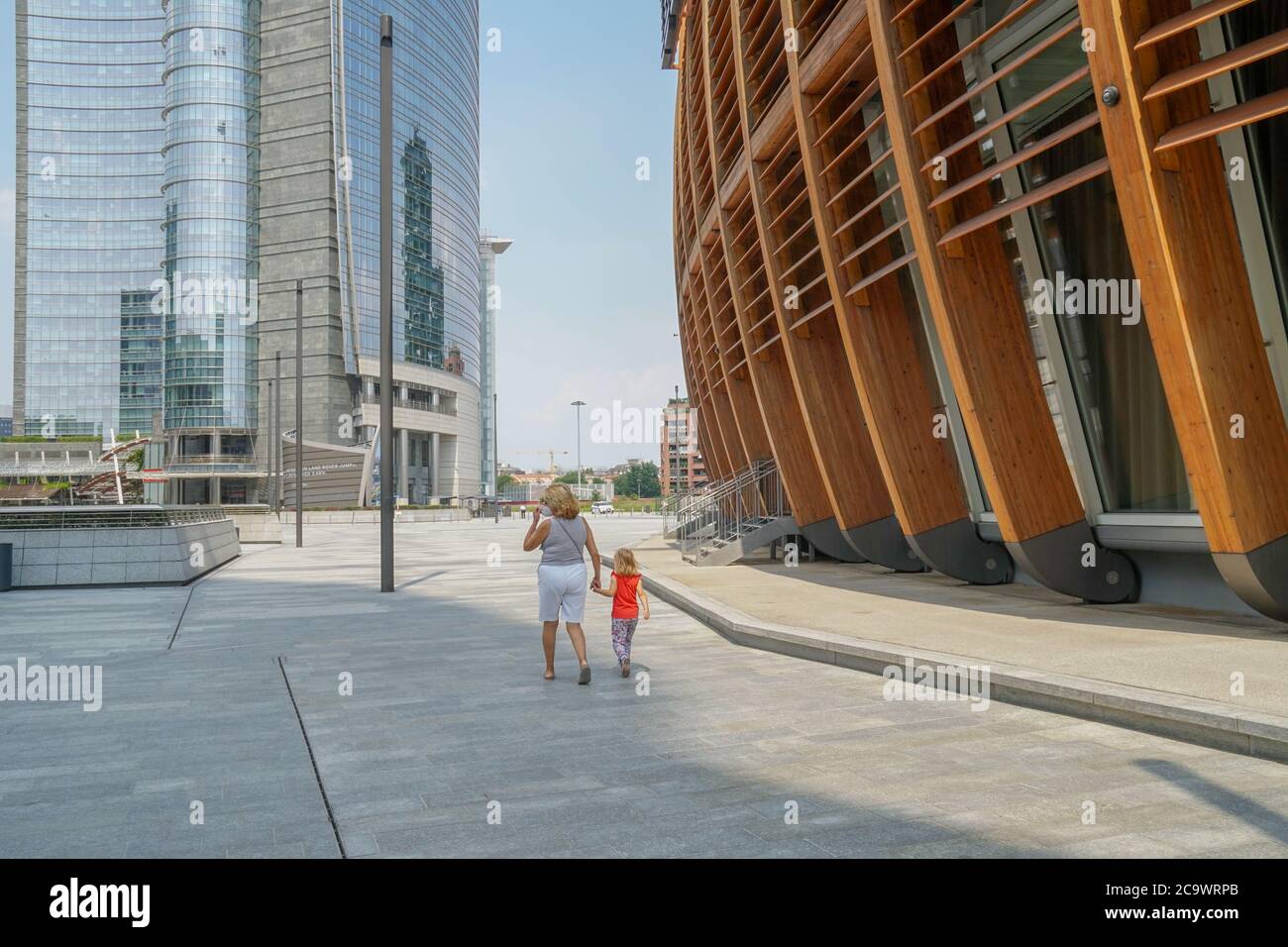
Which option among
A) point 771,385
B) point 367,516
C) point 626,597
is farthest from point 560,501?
point 367,516

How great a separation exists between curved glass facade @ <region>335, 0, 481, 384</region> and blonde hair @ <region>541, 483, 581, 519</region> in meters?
97.1

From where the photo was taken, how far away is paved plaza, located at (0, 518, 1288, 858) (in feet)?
14.1

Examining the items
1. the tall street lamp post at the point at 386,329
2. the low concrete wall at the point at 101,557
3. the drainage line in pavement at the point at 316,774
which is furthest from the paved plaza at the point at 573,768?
the low concrete wall at the point at 101,557

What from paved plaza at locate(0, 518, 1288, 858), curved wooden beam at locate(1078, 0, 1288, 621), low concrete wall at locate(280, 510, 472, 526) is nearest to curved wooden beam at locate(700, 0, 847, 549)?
paved plaza at locate(0, 518, 1288, 858)

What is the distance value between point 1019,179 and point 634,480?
595 ft

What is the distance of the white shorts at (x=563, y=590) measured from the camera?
821 cm

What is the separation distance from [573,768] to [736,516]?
55.8ft

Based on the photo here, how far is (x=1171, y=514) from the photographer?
37.4 ft

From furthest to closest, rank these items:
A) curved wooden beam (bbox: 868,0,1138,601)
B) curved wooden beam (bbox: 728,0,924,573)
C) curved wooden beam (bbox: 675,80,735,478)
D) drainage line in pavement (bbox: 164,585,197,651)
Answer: curved wooden beam (bbox: 675,80,735,478) → curved wooden beam (bbox: 728,0,924,573) → curved wooden beam (bbox: 868,0,1138,601) → drainage line in pavement (bbox: 164,585,197,651)

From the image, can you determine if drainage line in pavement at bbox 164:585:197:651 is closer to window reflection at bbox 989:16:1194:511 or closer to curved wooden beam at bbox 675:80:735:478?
→ window reflection at bbox 989:16:1194:511

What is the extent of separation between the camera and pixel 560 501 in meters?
8.24

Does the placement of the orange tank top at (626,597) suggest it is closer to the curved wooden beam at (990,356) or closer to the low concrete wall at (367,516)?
the curved wooden beam at (990,356)
